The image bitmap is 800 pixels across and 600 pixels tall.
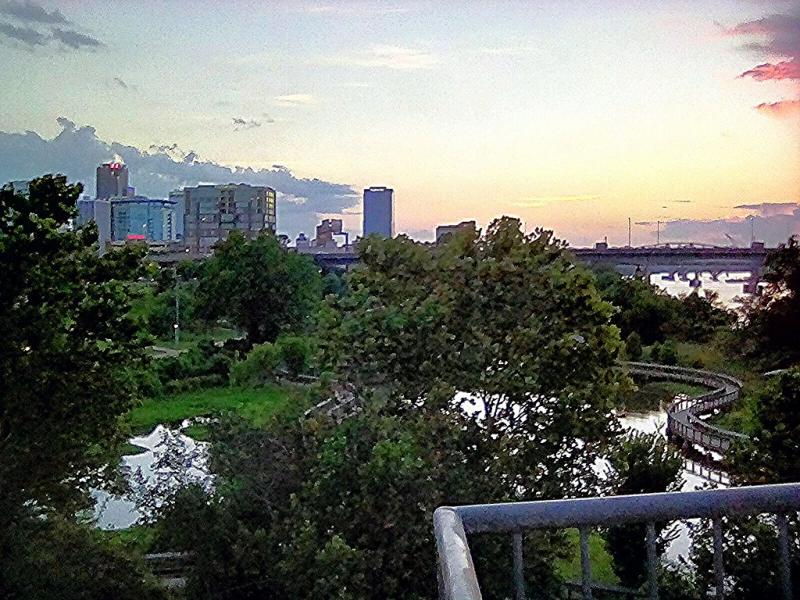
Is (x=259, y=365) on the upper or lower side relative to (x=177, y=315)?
lower

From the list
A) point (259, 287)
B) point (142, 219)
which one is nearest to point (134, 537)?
point (259, 287)

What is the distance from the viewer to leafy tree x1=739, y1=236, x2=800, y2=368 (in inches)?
118

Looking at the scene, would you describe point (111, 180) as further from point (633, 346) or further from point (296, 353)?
point (633, 346)

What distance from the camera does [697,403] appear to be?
315 cm

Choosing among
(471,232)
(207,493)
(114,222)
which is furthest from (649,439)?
(114,222)

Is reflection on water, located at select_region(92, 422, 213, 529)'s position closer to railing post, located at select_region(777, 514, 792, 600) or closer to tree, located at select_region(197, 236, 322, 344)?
tree, located at select_region(197, 236, 322, 344)

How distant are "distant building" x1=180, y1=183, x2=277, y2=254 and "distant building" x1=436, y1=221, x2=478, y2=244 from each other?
576 mm

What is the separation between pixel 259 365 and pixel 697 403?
161 centimetres

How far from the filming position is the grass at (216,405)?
8.54ft

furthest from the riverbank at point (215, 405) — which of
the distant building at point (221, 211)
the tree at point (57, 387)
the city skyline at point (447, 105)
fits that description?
the city skyline at point (447, 105)

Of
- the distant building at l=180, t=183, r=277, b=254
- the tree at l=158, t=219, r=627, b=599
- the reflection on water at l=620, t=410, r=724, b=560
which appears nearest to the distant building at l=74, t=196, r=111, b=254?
the distant building at l=180, t=183, r=277, b=254

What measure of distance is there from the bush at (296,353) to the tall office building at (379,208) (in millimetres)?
428

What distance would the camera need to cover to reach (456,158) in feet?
9.63

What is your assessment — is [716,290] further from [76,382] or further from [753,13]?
[76,382]
